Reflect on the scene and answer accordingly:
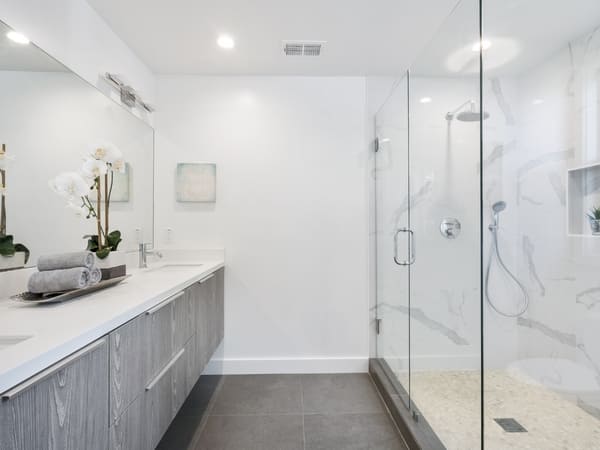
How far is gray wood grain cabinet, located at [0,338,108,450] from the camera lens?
685 millimetres

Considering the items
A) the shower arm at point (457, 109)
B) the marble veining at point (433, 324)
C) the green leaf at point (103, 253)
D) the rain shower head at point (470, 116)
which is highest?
the shower arm at point (457, 109)

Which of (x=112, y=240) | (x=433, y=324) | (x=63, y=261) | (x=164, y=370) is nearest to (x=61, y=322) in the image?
(x=63, y=261)

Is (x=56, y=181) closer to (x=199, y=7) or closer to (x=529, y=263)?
(x=199, y=7)

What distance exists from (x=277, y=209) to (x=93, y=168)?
1418mm

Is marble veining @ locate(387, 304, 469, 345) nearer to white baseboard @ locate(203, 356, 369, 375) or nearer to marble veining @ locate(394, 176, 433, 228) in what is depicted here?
marble veining @ locate(394, 176, 433, 228)

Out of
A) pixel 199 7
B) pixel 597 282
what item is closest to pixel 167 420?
pixel 597 282

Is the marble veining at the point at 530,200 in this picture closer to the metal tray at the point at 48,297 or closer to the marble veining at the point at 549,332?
the marble veining at the point at 549,332

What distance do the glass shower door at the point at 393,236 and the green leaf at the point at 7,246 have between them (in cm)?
199

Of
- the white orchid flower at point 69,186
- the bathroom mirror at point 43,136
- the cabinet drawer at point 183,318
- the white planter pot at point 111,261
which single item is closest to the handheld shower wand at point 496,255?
the cabinet drawer at point 183,318

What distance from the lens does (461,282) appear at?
1.49 meters

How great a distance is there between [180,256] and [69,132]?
124cm

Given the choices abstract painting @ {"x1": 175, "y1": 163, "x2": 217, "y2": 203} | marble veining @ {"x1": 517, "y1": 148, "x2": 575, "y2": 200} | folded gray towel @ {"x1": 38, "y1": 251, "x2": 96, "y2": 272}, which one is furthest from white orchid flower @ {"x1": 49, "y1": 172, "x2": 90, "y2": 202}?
marble veining @ {"x1": 517, "y1": 148, "x2": 575, "y2": 200}

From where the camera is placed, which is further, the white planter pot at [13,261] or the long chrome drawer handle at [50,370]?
the white planter pot at [13,261]

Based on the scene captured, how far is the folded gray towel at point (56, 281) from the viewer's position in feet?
3.97
